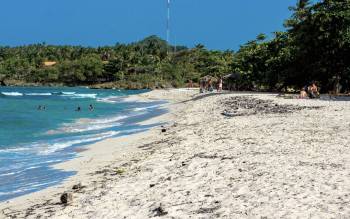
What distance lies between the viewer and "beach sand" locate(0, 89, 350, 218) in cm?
721

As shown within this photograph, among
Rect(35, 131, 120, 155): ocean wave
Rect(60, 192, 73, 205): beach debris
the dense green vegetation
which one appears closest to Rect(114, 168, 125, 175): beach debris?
Rect(60, 192, 73, 205): beach debris

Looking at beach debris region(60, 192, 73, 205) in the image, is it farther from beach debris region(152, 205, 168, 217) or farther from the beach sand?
beach debris region(152, 205, 168, 217)

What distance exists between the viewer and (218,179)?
9125mm

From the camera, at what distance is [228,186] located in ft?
27.8

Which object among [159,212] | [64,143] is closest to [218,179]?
[159,212]

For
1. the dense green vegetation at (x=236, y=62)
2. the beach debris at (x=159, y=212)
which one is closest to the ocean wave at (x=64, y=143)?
the beach debris at (x=159, y=212)

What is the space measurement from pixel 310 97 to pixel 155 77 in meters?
96.2

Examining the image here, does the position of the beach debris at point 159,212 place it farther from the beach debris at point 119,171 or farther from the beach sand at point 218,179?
the beach debris at point 119,171

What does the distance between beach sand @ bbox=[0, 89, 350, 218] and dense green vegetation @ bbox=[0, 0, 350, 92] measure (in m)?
21.0

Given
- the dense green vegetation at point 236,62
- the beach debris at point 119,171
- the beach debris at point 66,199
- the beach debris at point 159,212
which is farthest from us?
the dense green vegetation at point 236,62

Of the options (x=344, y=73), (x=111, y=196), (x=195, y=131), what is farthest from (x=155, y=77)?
(x=111, y=196)

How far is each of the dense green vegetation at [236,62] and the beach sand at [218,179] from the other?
68.8 ft

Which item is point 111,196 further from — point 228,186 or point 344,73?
point 344,73

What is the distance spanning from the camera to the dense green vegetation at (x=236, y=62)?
3531cm
